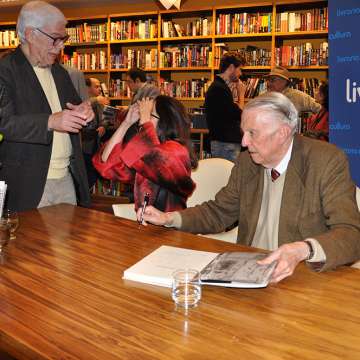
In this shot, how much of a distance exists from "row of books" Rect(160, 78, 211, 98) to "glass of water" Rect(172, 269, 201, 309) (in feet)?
20.5

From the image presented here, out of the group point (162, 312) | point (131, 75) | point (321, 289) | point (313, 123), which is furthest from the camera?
point (131, 75)

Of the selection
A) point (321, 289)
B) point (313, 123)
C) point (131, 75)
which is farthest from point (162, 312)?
point (131, 75)

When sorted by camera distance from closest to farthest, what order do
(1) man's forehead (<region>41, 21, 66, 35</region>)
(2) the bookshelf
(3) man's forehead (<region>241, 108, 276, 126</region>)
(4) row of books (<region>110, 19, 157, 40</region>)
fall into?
(3) man's forehead (<region>241, 108, 276, 126</region>)
(1) man's forehead (<region>41, 21, 66, 35</region>)
(2) the bookshelf
(4) row of books (<region>110, 19, 157, 40</region>)

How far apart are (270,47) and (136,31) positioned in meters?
2.03

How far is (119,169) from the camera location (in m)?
2.83

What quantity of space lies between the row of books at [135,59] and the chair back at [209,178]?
5.10 meters

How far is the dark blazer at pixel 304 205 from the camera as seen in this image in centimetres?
178

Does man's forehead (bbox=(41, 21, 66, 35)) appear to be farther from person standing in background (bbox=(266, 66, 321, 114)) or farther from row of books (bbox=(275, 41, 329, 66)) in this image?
row of books (bbox=(275, 41, 329, 66))

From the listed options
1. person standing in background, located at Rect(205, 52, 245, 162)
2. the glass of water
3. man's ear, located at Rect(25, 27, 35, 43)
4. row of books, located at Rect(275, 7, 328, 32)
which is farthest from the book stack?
the glass of water

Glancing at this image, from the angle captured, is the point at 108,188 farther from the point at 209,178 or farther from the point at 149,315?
the point at 149,315

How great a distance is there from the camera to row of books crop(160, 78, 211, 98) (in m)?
7.58

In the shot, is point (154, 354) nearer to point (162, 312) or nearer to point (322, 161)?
point (162, 312)

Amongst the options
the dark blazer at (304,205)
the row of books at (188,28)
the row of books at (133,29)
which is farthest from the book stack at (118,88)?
the dark blazer at (304,205)

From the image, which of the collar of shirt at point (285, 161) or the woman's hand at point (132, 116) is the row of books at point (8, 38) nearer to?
the woman's hand at point (132, 116)
